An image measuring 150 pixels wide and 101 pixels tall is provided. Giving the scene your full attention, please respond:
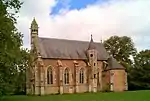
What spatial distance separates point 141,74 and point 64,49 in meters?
18.2

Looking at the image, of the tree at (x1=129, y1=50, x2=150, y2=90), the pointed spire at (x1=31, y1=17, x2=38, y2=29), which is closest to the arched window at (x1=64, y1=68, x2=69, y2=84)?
the pointed spire at (x1=31, y1=17, x2=38, y2=29)

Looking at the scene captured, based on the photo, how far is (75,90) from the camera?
5775 cm

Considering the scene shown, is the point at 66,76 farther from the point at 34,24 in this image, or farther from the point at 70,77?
the point at 34,24

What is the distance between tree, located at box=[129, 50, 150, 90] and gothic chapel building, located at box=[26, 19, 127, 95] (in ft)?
16.9

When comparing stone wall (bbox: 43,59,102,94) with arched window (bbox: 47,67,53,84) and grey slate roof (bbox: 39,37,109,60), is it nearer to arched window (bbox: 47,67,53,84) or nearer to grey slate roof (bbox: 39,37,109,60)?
arched window (bbox: 47,67,53,84)

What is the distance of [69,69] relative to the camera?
58438mm

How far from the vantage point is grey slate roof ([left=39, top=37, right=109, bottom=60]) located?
5691cm

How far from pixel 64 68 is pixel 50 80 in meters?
3.91

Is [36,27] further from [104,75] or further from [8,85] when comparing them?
[8,85]

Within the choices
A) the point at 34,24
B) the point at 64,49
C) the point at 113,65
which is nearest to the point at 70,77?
the point at 64,49

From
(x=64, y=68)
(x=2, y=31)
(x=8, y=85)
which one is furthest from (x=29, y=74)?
(x=2, y=31)

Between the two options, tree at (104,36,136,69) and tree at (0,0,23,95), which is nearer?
tree at (0,0,23,95)

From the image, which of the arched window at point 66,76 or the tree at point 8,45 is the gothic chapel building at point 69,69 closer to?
the arched window at point 66,76

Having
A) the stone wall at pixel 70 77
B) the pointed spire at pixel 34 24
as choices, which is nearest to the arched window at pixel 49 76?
the stone wall at pixel 70 77
